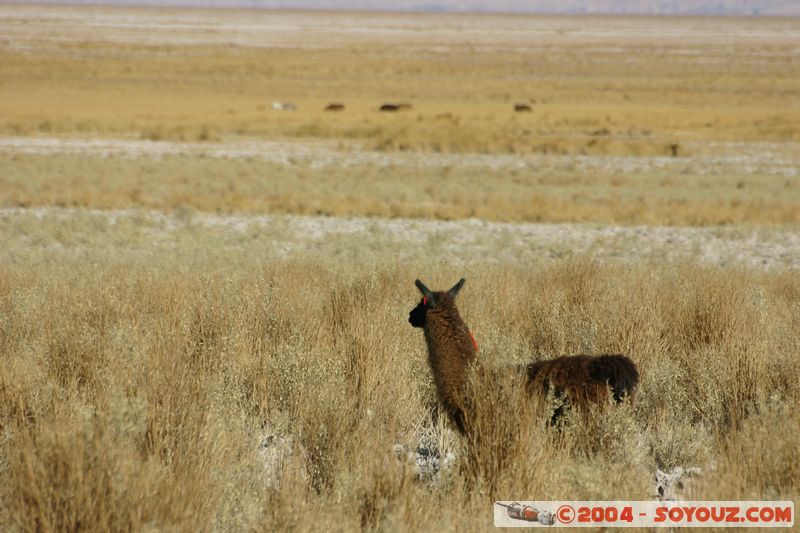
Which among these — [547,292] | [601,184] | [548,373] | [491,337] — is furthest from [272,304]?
[601,184]

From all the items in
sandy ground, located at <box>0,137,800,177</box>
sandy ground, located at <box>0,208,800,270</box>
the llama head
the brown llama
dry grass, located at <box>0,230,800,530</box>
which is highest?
the llama head

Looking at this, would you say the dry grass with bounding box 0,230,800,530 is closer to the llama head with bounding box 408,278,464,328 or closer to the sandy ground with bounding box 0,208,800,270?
the llama head with bounding box 408,278,464,328

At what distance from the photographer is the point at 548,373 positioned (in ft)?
16.1

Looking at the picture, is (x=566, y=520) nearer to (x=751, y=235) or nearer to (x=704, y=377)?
(x=704, y=377)

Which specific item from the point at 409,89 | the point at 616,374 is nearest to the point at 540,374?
the point at 616,374

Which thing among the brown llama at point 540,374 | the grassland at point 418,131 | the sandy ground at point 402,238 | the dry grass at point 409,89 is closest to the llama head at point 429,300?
the brown llama at point 540,374

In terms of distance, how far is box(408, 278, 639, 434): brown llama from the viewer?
479cm

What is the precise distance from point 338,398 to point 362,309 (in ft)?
8.56

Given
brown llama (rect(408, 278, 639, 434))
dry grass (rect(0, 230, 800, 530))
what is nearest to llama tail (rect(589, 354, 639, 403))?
brown llama (rect(408, 278, 639, 434))

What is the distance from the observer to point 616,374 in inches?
188

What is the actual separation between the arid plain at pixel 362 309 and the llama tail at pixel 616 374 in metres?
0.20

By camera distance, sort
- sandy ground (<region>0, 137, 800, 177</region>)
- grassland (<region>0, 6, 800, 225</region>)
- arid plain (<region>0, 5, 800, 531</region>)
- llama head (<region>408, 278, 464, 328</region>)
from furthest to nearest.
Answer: sandy ground (<region>0, 137, 800, 177</region>) < grassland (<region>0, 6, 800, 225</region>) < llama head (<region>408, 278, 464, 328</region>) < arid plain (<region>0, 5, 800, 531</region>)

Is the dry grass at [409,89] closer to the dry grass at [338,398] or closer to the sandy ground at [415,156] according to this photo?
the sandy ground at [415,156]

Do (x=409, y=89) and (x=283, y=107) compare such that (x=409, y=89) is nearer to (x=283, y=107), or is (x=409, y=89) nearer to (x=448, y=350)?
(x=283, y=107)
